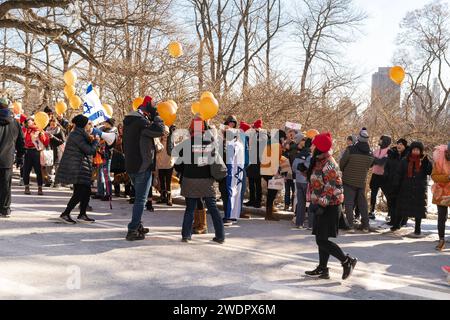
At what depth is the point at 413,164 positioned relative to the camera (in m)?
8.43

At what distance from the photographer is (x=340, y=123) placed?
14.0m

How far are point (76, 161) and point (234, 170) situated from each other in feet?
9.04

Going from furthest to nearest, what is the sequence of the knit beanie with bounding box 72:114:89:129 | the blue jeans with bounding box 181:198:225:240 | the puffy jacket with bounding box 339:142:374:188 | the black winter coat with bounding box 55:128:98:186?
the puffy jacket with bounding box 339:142:374:188
the black winter coat with bounding box 55:128:98:186
the knit beanie with bounding box 72:114:89:129
the blue jeans with bounding box 181:198:225:240

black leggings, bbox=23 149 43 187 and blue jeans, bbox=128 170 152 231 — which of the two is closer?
blue jeans, bbox=128 170 152 231

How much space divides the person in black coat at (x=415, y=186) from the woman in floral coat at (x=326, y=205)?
3261mm

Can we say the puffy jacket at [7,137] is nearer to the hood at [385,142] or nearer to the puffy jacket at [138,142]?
the puffy jacket at [138,142]

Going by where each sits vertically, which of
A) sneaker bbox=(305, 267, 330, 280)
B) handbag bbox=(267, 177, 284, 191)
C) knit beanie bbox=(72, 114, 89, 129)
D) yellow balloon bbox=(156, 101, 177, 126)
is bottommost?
sneaker bbox=(305, 267, 330, 280)

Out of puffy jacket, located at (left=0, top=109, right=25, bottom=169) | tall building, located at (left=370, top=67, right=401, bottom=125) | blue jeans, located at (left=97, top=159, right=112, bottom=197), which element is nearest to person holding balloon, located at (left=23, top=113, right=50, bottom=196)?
blue jeans, located at (left=97, top=159, right=112, bottom=197)

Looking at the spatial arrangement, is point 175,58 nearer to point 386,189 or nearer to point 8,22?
point 8,22

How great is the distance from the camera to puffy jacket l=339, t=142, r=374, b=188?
28.5ft

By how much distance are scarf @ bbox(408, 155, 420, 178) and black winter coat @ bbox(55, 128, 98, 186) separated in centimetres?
534

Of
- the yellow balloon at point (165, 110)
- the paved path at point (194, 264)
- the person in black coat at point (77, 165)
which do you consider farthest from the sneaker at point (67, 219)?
the yellow balloon at point (165, 110)

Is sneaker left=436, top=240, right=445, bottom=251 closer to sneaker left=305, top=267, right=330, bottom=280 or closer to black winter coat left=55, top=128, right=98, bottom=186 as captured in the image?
sneaker left=305, top=267, right=330, bottom=280

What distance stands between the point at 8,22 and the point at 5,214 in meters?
11.6
